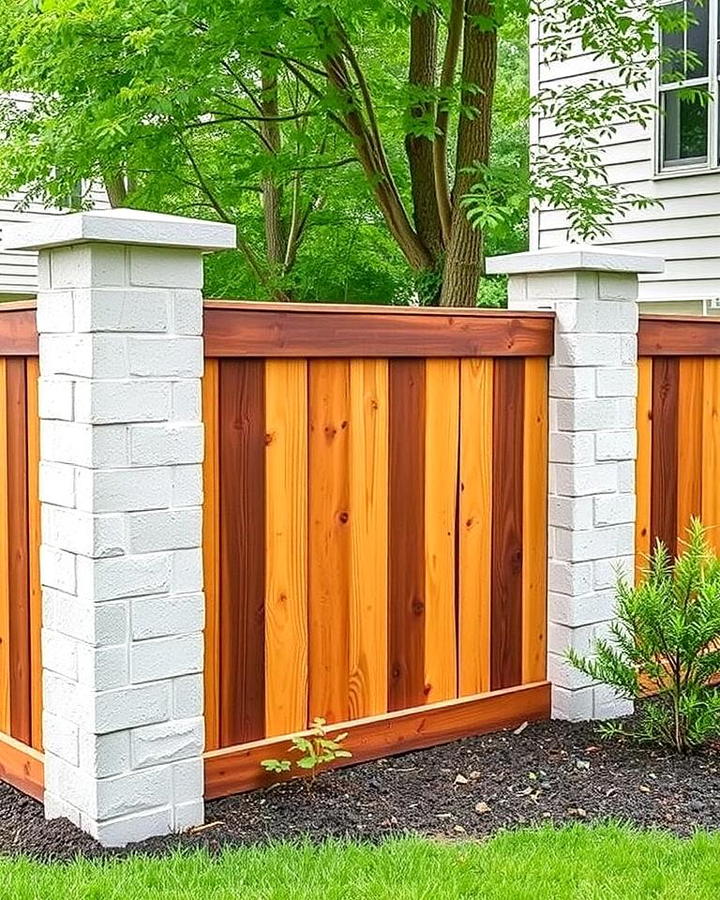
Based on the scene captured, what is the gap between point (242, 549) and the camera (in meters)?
3.56

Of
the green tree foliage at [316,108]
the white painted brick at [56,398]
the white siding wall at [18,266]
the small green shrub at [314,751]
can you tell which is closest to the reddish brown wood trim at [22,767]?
the small green shrub at [314,751]

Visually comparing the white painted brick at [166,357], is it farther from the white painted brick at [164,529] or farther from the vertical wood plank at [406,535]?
the vertical wood plank at [406,535]

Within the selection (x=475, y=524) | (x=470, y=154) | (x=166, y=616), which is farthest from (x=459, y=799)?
(x=470, y=154)

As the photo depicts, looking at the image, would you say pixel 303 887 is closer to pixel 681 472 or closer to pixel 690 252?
pixel 681 472

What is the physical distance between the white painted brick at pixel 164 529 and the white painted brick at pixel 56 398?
35 centimetres

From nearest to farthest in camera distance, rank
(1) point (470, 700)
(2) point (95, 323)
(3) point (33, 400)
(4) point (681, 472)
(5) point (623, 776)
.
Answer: (2) point (95, 323) < (3) point (33, 400) < (5) point (623, 776) < (1) point (470, 700) < (4) point (681, 472)

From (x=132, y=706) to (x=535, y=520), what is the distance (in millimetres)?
1803

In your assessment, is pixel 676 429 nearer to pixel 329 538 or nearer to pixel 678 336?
pixel 678 336

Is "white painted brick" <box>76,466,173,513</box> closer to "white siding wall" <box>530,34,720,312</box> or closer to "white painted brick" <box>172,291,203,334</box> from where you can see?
"white painted brick" <box>172,291,203,334</box>

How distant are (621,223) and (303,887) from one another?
765cm

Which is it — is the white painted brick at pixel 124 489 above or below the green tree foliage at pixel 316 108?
below

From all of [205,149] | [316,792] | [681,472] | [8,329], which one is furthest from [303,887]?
[205,149]

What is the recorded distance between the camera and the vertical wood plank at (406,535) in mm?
3916

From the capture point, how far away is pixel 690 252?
8.89 m
